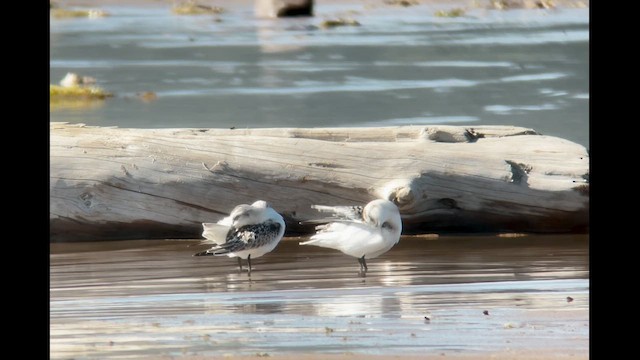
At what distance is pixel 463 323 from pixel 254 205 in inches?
102

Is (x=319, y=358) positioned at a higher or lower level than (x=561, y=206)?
higher

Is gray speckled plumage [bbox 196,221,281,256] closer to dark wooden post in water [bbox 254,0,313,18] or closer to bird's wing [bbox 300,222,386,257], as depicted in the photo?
bird's wing [bbox 300,222,386,257]

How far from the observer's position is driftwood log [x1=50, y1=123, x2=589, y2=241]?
10891 mm

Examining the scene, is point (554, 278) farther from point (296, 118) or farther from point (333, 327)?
point (296, 118)

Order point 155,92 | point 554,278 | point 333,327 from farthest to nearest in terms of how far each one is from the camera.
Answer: point 155,92, point 554,278, point 333,327

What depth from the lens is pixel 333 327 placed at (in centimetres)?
807

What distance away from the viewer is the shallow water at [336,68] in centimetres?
1780

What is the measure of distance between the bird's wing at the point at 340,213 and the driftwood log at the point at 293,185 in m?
0.14

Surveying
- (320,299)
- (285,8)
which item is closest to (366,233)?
(320,299)

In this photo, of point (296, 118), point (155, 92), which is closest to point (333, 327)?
point (296, 118)

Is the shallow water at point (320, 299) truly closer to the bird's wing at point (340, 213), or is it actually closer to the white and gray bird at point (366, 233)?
the white and gray bird at point (366, 233)

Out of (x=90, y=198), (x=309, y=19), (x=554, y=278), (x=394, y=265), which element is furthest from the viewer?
(x=309, y=19)

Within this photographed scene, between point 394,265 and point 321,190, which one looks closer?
point 394,265
